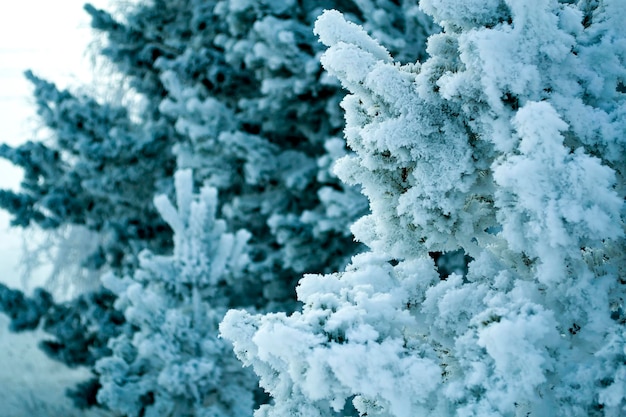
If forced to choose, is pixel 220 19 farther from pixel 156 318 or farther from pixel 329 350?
pixel 329 350

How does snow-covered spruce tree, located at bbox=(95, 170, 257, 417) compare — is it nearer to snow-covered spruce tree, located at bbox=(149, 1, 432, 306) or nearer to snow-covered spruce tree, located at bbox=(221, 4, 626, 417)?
snow-covered spruce tree, located at bbox=(149, 1, 432, 306)

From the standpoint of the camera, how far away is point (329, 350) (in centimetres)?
149

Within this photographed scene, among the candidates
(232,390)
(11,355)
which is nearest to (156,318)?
(232,390)

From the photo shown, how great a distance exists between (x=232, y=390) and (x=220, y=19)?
443cm

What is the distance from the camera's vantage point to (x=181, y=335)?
424 centimetres

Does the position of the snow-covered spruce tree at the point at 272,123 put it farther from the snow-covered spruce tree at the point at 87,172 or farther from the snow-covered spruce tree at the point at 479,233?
the snow-covered spruce tree at the point at 479,233

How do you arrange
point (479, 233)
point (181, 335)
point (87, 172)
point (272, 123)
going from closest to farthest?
point (479, 233), point (181, 335), point (87, 172), point (272, 123)

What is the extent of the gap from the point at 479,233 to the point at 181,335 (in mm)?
2873

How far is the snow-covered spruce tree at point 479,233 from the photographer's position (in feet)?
4.93

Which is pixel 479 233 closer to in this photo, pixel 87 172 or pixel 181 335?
pixel 181 335

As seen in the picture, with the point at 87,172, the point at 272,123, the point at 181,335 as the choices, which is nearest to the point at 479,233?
the point at 181,335

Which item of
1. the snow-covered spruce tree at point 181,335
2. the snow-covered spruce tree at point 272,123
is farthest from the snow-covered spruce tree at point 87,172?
the snow-covered spruce tree at point 181,335

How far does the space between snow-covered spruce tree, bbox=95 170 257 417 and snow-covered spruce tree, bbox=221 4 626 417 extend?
2.42 metres

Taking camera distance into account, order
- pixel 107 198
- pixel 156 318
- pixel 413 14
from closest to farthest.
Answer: pixel 156 318, pixel 413 14, pixel 107 198
